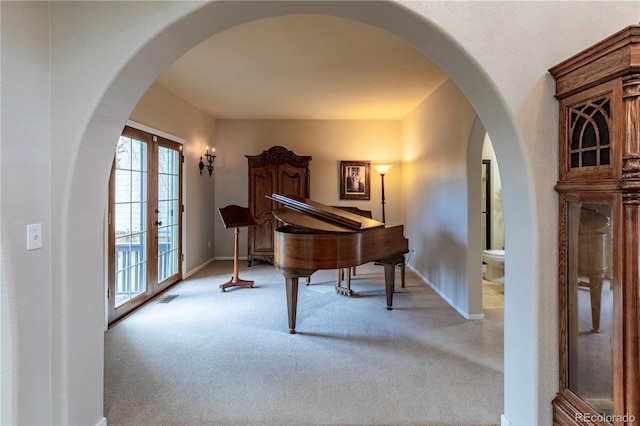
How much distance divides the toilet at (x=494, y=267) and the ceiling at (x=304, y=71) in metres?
2.51

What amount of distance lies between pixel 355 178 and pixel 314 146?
997 mm

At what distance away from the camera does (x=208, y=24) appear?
1.60m

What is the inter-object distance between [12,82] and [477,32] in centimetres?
204

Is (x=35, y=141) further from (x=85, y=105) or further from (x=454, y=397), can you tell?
(x=454, y=397)

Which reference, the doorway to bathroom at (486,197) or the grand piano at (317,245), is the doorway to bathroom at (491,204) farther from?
the grand piano at (317,245)

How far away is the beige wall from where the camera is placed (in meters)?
6.11

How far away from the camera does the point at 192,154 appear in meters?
5.16

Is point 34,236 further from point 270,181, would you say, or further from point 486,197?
point 486,197

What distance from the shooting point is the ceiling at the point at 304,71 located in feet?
9.23

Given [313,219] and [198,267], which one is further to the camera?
[198,267]

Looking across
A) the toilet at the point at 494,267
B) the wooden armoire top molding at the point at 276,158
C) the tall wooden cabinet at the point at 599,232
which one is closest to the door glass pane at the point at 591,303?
the tall wooden cabinet at the point at 599,232

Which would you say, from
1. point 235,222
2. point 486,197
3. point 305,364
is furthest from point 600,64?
point 486,197

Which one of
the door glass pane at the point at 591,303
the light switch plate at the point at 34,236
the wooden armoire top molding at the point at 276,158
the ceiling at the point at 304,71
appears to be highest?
the ceiling at the point at 304,71

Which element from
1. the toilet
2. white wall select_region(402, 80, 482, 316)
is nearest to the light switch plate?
white wall select_region(402, 80, 482, 316)
